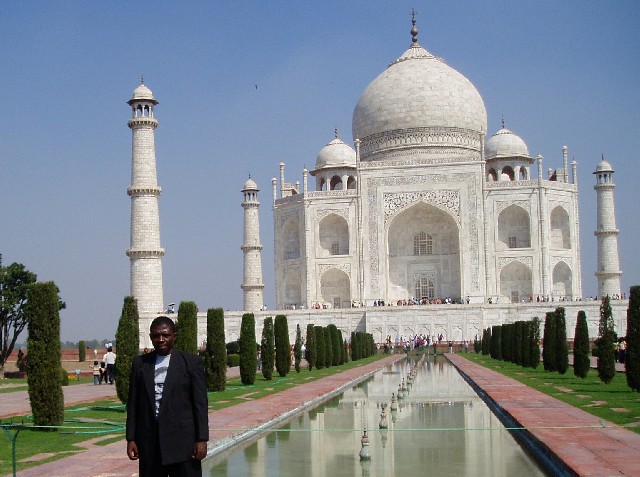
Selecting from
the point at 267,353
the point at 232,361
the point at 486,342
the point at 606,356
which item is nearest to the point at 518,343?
the point at 267,353

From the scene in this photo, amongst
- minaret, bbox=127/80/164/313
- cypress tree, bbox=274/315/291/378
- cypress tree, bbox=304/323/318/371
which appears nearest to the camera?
cypress tree, bbox=274/315/291/378

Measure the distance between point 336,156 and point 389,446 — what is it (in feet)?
87.3

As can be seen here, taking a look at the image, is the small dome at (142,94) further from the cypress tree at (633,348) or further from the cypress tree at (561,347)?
the cypress tree at (633,348)

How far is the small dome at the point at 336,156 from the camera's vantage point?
106ft

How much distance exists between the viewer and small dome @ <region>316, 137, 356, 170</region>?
32.2m

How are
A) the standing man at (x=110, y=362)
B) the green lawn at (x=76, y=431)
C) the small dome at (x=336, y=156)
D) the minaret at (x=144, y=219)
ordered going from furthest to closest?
1. the small dome at (x=336, y=156)
2. the minaret at (x=144, y=219)
3. the standing man at (x=110, y=362)
4. the green lawn at (x=76, y=431)

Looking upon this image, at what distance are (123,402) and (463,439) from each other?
4.12 metres

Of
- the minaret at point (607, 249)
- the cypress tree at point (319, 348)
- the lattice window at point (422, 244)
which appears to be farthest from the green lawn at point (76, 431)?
the minaret at point (607, 249)

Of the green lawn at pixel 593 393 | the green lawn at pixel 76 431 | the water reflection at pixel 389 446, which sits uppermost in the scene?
the green lawn at pixel 76 431

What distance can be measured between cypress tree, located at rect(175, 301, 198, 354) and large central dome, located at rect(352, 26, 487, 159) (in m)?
20.7

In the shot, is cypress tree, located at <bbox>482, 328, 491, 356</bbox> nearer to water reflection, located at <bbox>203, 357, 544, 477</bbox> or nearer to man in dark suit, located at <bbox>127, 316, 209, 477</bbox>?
water reflection, located at <bbox>203, 357, 544, 477</bbox>

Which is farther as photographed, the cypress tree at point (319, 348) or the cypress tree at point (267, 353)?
the cypress tree at point (319, 348)

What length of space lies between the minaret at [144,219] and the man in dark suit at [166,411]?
20462mm

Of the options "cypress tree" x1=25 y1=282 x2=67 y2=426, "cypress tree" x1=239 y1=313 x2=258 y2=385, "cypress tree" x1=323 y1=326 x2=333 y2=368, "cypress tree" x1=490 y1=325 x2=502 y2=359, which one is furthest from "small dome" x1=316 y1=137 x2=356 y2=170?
"cypress tree" x1=25 y1=282 x2=67 y2=426
